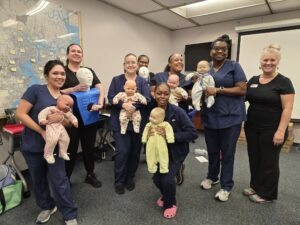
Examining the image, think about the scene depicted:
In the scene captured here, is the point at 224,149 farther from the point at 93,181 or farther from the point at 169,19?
the point at 169,19

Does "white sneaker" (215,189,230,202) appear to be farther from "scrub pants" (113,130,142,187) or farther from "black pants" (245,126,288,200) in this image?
"scrub pants" (113,130,142,187)

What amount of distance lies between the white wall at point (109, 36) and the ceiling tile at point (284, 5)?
2355 millimetres

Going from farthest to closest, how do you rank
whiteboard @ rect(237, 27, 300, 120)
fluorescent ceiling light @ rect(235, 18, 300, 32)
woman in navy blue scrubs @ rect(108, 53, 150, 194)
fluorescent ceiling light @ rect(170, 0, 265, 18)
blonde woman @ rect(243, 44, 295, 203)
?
1. whiteboard @ rect(237, 27, 300, 120)
2. fluorescent ceiling light @ rect(235, 18, 300, 32)
3. fluorescent ceiling light @ rect(170, 0, 265, 18)
4. woman in navy blue scrubs @ rect(108, 53, 150, 194)
5. blonde woman @ rect(243, 44, 295, 203)

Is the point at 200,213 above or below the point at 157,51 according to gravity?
below

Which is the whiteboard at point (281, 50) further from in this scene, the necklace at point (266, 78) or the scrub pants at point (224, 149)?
the scrub pants at point (224, 149)

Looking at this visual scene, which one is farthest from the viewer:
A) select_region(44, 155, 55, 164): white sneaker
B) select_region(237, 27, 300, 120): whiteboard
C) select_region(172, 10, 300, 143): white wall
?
select_region(172, 10, 300, 143): white wall

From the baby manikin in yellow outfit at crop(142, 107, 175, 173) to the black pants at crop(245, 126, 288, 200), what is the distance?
2.96ft

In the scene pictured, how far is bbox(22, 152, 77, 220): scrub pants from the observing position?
1583 millimetres

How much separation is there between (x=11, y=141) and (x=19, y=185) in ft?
1.50

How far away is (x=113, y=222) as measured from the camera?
1.81 metres

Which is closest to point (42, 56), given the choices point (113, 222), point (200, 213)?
point (113, 222)

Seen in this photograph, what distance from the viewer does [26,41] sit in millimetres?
2555

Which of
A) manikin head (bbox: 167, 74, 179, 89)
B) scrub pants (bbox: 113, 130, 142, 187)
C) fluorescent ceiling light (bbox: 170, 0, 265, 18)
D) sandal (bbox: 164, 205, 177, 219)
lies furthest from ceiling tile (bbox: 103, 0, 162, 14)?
sandal (bbox: 164, 205, 177, 219)

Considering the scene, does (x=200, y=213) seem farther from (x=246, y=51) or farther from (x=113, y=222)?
(x=246, y=51)
